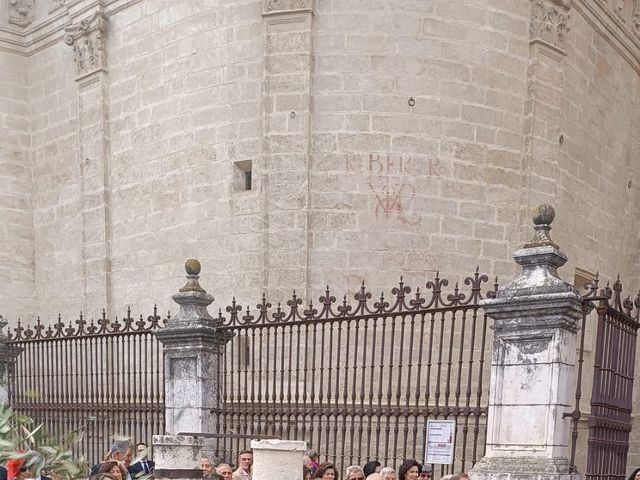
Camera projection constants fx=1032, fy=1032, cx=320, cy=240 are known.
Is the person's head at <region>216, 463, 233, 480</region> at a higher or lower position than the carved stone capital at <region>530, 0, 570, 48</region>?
lower

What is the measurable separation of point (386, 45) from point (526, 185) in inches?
103

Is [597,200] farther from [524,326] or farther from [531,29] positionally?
[524,326]

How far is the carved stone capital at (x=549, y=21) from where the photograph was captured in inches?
547

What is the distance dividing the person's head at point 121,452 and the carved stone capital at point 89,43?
789cm

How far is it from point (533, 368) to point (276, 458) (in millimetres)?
2014

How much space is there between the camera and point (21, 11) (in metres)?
18.3

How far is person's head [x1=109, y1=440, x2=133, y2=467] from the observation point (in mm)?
9297

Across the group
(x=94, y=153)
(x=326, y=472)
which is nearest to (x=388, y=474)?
(x=326, y=472)

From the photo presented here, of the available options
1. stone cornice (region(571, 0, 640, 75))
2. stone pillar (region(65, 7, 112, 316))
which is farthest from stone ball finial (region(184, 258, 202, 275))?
stone cornice (region(571, 0, 640, 75))

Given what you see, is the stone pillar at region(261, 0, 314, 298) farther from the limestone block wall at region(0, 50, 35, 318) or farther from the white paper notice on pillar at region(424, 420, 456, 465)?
the limestone block wall at region(0, 50, 35, 318)

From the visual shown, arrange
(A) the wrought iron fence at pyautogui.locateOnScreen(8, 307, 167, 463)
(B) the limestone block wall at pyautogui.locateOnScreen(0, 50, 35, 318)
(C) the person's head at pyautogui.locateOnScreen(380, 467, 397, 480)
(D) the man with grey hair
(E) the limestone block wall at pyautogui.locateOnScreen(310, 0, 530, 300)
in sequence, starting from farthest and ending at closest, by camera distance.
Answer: (B) the limestone block wall at pyautogui.locateOnScreen(0, 50, 35, 318) < (E) the limestone block wall at pyautogui.locateOnScreen(310, 0, 530, 300) < (A) the wrought iron fence at pyautogui.locateOnScreen(8, 307, 167, 463) < (D) the man with grey hair < (C) the person's head at pyautogui.locateOnScreen(380, 467, 397, 480)

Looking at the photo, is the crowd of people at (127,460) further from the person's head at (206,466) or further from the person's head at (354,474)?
the person's head at (354,474)

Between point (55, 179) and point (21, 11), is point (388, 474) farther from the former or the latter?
point (21, 11)

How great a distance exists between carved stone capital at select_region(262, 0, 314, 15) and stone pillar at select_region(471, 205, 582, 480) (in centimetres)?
658
